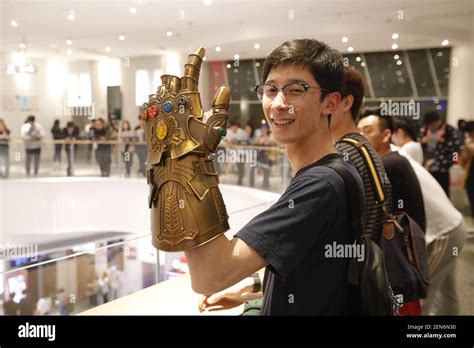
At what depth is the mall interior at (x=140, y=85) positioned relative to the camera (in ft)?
11.7

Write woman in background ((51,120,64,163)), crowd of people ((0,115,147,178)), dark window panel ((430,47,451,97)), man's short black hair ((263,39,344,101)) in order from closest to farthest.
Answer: man's short black hair ((263,39,344,101)) < crowd of people ((0,115,147,178)) < woman in background ((51,120,64,163)) < dark window panel ((430,47,451,97))

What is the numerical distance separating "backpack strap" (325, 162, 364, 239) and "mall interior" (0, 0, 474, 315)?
3.39 feet

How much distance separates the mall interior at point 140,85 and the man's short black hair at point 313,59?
3.41 feet

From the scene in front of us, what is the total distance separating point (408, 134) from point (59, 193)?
468 cm

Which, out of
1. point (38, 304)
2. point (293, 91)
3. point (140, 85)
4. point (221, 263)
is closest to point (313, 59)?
point (293, 91)

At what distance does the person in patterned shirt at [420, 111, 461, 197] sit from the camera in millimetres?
3732

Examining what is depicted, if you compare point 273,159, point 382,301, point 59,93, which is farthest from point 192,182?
point 59,93

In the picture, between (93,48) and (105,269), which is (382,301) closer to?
(105,269)

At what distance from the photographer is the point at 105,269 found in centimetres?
218

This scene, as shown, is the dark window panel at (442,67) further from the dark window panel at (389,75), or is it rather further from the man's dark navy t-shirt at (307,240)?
the man's dark navy t-shirt at (307,240)

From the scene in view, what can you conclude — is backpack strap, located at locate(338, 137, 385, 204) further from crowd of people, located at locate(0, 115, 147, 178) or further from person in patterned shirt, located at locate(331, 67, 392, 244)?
crowd of people, located at locate(0, 115, 147, 178)

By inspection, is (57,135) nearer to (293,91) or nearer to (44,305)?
(44,305)

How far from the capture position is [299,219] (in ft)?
2.64

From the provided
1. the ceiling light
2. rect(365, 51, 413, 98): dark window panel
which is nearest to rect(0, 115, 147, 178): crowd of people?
the ceiling light
